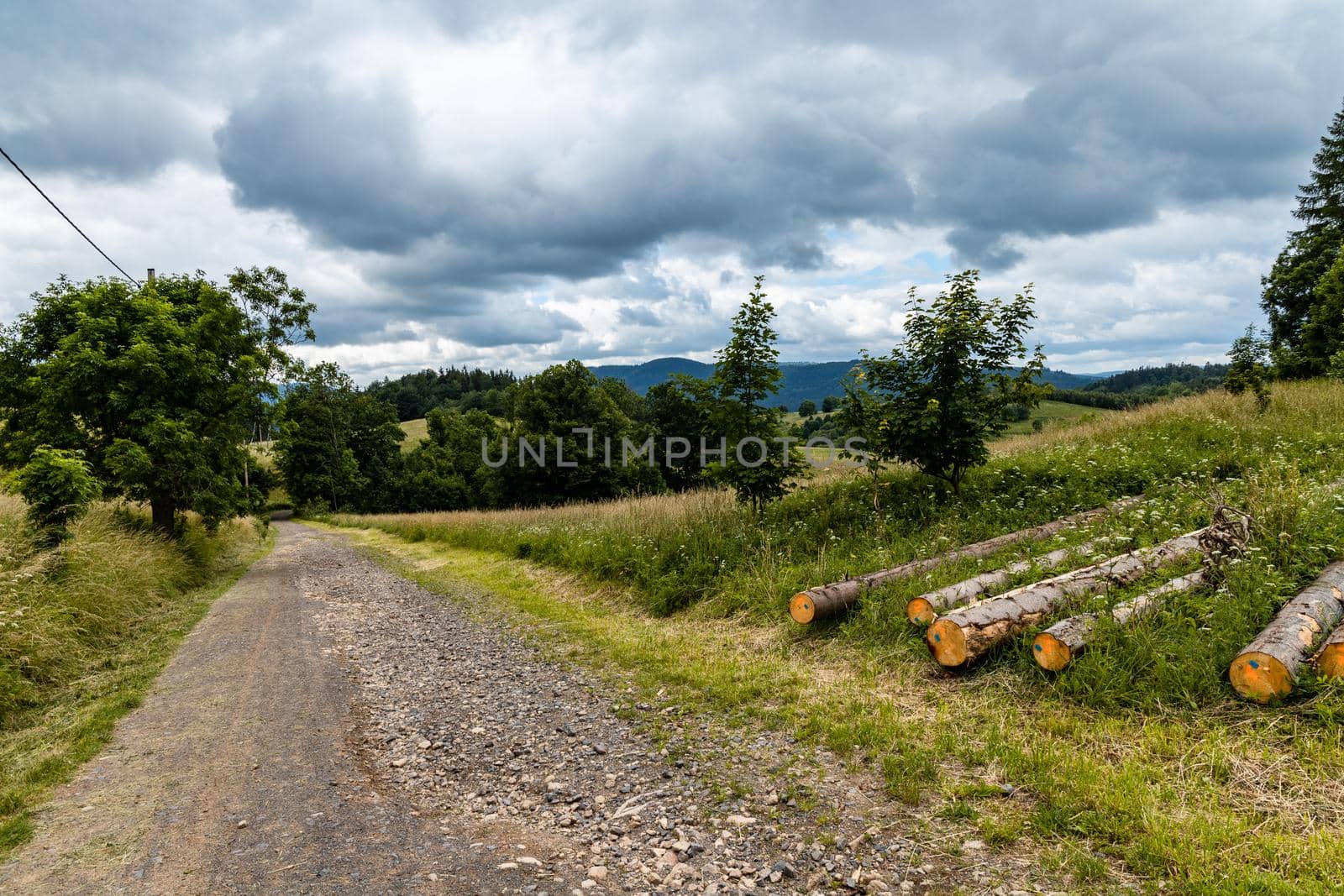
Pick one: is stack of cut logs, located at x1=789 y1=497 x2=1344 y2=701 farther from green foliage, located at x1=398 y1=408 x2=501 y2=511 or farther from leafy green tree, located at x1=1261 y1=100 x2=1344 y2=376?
green foliage, located at x1=398 y1=408 x2=501 y2=511

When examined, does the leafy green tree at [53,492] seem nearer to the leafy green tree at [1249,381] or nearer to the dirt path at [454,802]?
the dirt path at [454,802]

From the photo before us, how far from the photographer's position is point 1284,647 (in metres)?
4.30

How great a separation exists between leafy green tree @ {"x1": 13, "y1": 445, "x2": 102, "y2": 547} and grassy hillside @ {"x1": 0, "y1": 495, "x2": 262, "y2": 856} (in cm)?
29

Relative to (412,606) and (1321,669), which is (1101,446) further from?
(412,606)

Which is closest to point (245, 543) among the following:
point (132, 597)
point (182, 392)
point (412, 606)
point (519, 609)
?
point (182, 392)

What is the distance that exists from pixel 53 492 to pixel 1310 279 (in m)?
44.9

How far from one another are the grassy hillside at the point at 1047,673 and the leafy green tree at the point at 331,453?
51.1 m

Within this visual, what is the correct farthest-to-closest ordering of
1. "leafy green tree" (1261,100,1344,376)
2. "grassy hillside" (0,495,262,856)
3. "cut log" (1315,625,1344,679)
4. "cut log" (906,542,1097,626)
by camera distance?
1. "leafy green tree" (1261,100,1344,376)
2. "cut log" (906,542,1097,626)
3. "grassy hillside" (0,495,262,856)
4. "cut log" (1315,625,1344,679)

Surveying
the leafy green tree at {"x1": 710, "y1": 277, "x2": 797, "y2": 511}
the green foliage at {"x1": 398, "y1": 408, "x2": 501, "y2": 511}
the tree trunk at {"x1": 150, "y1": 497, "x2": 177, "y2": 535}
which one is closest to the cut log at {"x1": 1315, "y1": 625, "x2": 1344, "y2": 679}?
the leafy green tree at {"x1": 710, "y1": 277, "x2": 797, "y2": 511}

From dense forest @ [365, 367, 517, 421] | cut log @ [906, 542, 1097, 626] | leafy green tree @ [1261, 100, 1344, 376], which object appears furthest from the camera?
dense forest @ [365, 367, 517, 421]

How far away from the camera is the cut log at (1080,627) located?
5.04m

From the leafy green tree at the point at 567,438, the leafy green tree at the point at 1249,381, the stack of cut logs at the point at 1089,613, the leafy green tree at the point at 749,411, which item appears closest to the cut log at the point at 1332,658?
the stack of cut logs at the point at 1089,613

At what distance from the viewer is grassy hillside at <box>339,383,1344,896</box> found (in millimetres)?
3471

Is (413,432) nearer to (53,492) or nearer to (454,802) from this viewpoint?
(53,492)
